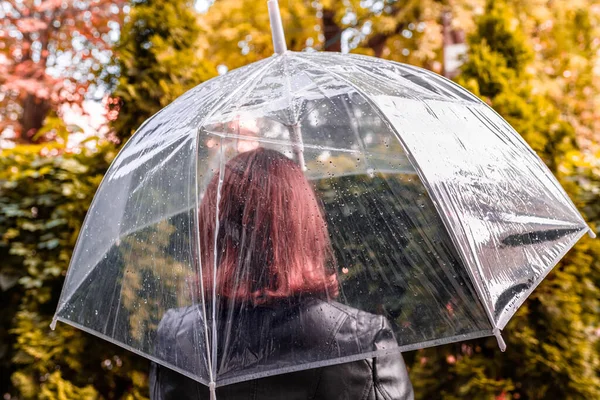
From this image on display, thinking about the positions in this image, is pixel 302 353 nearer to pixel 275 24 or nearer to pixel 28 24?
pixel 275 24

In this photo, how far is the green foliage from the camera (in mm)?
4043

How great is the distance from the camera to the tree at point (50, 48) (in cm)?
→ 807

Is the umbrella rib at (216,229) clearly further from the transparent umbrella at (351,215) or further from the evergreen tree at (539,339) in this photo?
the evergreen tree at (539,339)

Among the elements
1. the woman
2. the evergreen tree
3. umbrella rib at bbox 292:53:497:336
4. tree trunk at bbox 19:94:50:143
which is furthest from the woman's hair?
tree trunk at bbox 19:94:50:143

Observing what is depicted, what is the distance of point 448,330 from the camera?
1.63m

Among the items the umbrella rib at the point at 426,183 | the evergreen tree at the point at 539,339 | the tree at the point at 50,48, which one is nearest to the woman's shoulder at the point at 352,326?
the umbrella rib at the point at 426,183

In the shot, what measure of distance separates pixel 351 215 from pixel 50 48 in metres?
9.12

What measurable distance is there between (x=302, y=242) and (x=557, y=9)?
9.94 meters

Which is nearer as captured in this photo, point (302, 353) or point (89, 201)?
point (302, 353)

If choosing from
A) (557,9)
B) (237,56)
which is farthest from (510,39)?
(237,56)

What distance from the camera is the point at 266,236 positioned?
5.67ft

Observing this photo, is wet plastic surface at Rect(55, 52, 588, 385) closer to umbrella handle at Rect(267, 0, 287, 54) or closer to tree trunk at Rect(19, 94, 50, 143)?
umbrella handle at Rect(267, 0, 287, 54)

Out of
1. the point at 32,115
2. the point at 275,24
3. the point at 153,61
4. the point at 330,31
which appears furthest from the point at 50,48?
the point at 275,24

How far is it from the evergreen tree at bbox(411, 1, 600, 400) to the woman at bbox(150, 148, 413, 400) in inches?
83.7
